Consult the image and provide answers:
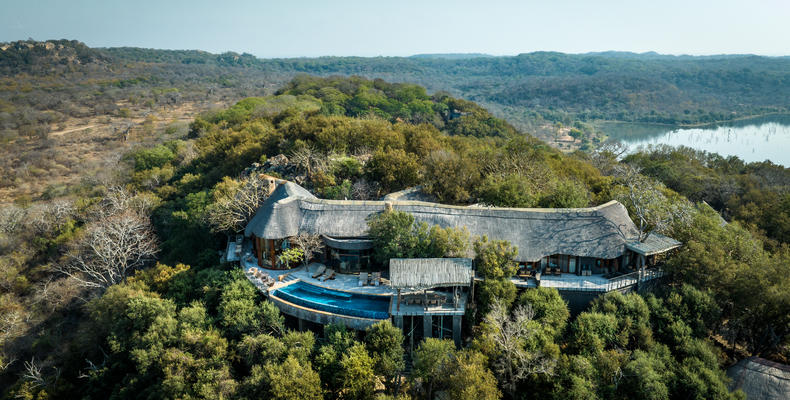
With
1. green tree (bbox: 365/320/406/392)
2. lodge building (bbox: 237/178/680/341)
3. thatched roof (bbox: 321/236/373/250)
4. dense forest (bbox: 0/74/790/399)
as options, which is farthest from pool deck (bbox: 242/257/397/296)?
green tree (bbox: 365/320/406/392)

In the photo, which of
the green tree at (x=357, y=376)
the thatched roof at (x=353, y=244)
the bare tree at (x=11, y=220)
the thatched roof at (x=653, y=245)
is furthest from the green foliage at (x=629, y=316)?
the bare tree at (x=11, y=220)

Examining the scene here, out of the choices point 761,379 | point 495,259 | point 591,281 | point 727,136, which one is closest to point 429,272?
point 495,259

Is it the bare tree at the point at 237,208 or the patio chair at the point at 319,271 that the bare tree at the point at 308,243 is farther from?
the bare tree at the point at 237,208

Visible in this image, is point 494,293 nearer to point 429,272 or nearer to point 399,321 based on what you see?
point 429,272

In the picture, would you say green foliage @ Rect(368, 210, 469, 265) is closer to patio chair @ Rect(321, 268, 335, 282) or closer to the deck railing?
patio chair @ Rect(321, 268, 335, 282)

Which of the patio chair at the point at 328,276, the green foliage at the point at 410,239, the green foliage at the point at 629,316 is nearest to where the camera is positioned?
the green foliage at the point at 629,316

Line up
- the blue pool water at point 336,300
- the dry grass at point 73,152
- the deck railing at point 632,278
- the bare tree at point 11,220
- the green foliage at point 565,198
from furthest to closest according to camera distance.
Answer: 1. the dry grass at point 73,152
2. the bare tree at point 11,220
3. the green foliage at point 565,198
4. the deck railing at point 632,278
5. the blue pool water at point 336,300
